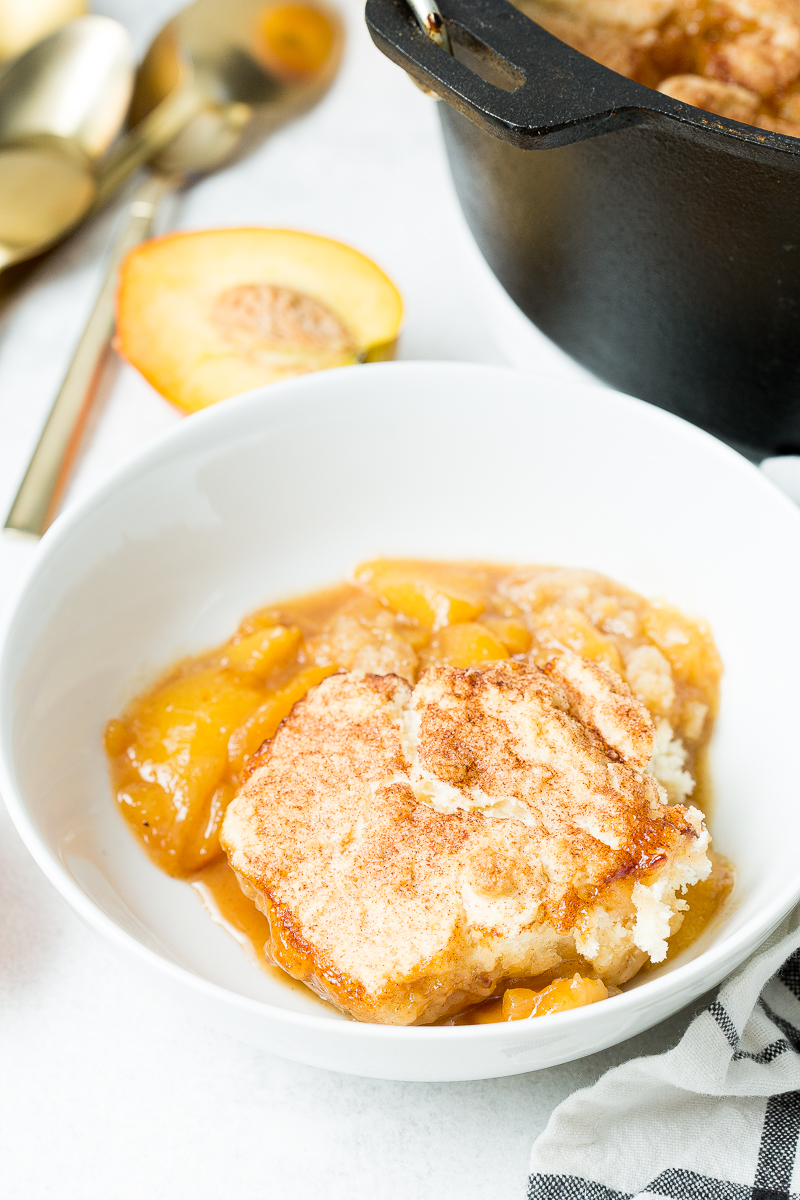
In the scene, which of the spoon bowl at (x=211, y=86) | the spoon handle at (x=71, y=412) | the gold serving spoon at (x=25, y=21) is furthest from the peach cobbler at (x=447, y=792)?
the gold serving spoon at (x=25, y=21)

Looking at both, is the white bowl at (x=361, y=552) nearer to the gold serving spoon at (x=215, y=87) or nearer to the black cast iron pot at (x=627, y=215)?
the black cast iron pot at (x=627, y=215)

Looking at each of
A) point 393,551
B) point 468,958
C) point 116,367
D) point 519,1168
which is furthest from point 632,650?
point 116,367

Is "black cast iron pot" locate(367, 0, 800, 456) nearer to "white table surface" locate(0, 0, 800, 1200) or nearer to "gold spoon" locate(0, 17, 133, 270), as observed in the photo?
"white table surface" locate(0, 0, 800, 1200)

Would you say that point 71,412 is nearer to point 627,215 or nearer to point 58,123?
point 58,123

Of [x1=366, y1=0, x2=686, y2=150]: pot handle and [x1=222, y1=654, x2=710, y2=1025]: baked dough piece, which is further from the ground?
[x1=366, y1=0, x2=686, y2=150]: pot handle

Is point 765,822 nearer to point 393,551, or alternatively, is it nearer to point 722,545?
point 722,545

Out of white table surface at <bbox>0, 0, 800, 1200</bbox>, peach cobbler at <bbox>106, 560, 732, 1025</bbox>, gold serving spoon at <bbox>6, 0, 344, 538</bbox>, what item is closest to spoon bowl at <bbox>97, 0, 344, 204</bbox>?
gold serving spoon at <bbox>6, 0, 344, 538</bbox>

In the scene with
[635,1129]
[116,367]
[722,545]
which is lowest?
[116,367]
